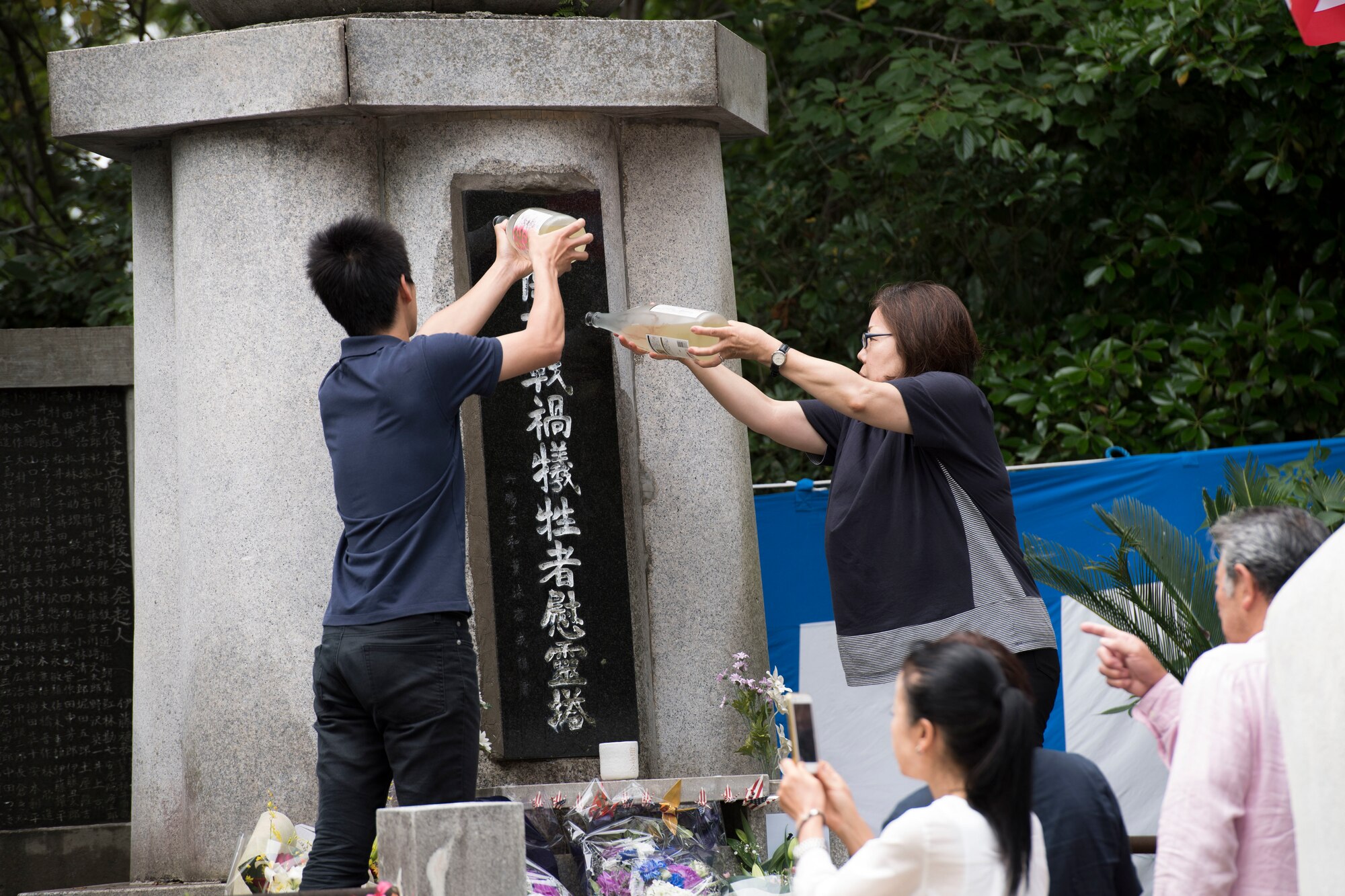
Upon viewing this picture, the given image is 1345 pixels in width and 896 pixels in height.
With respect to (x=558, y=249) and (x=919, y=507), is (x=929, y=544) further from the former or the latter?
(x=558, y=249)

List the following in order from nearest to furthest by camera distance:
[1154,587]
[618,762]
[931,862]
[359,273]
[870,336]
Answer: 1. [931,862]
2. [359,273]
3. [870,336]
4. [618,762]
5. [1154,587]

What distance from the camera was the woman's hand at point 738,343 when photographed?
4.19 m

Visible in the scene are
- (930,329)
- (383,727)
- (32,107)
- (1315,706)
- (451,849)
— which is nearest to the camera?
(1315,706)

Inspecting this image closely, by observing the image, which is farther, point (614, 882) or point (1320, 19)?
point (1320, 19)

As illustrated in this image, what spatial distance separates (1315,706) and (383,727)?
2107 millimetres

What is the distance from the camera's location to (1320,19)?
4953mm

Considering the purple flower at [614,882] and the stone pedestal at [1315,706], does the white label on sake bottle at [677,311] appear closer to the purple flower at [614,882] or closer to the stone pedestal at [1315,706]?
the purple flower at [614,882]

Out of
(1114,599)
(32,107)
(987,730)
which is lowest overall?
(987,730)

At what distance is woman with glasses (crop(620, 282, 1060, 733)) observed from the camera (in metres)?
3.86

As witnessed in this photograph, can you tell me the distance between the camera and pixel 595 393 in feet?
16.1

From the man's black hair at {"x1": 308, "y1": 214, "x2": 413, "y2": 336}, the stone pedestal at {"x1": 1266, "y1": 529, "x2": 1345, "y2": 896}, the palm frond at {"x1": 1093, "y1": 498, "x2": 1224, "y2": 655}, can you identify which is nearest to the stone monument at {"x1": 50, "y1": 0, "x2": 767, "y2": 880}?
the man's black hair at {"x1": 308, "y1": 214, "x2": 413, "y2": 336}

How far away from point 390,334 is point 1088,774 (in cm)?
203

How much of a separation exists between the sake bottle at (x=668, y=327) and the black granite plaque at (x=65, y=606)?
8.98 ft

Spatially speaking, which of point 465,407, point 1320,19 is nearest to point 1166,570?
point 1320,19
